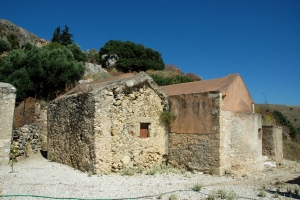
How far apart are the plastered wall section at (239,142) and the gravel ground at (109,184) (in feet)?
2.59

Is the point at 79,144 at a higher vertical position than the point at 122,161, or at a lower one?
higher

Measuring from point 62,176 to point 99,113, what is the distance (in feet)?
7.13

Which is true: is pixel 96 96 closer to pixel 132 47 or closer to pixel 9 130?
pixel 9 130

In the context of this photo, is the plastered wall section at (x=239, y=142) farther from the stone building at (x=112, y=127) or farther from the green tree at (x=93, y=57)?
the green tree at (x=93, y=57)

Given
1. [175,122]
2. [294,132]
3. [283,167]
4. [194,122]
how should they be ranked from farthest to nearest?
[294,132] → [283,167] → [175,122] → [194,122]

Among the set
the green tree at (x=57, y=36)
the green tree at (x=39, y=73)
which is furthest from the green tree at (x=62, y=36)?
the green tree at (x=39, y=73)

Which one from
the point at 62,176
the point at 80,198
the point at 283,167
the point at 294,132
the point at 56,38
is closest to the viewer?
the point at 80,198

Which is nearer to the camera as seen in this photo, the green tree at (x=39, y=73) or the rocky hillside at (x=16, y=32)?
the green tree at (x=39, y=73)

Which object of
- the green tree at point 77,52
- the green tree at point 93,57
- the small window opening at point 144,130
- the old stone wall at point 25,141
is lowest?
the old stone wall at point 25,141

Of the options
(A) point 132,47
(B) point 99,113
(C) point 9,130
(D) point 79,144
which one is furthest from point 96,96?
(A) point 132,47

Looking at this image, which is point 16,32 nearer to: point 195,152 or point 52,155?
point 52,155

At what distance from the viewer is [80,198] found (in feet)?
17.9

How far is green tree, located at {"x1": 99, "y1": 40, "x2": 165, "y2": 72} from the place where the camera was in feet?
106

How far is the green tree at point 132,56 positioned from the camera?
106ft
